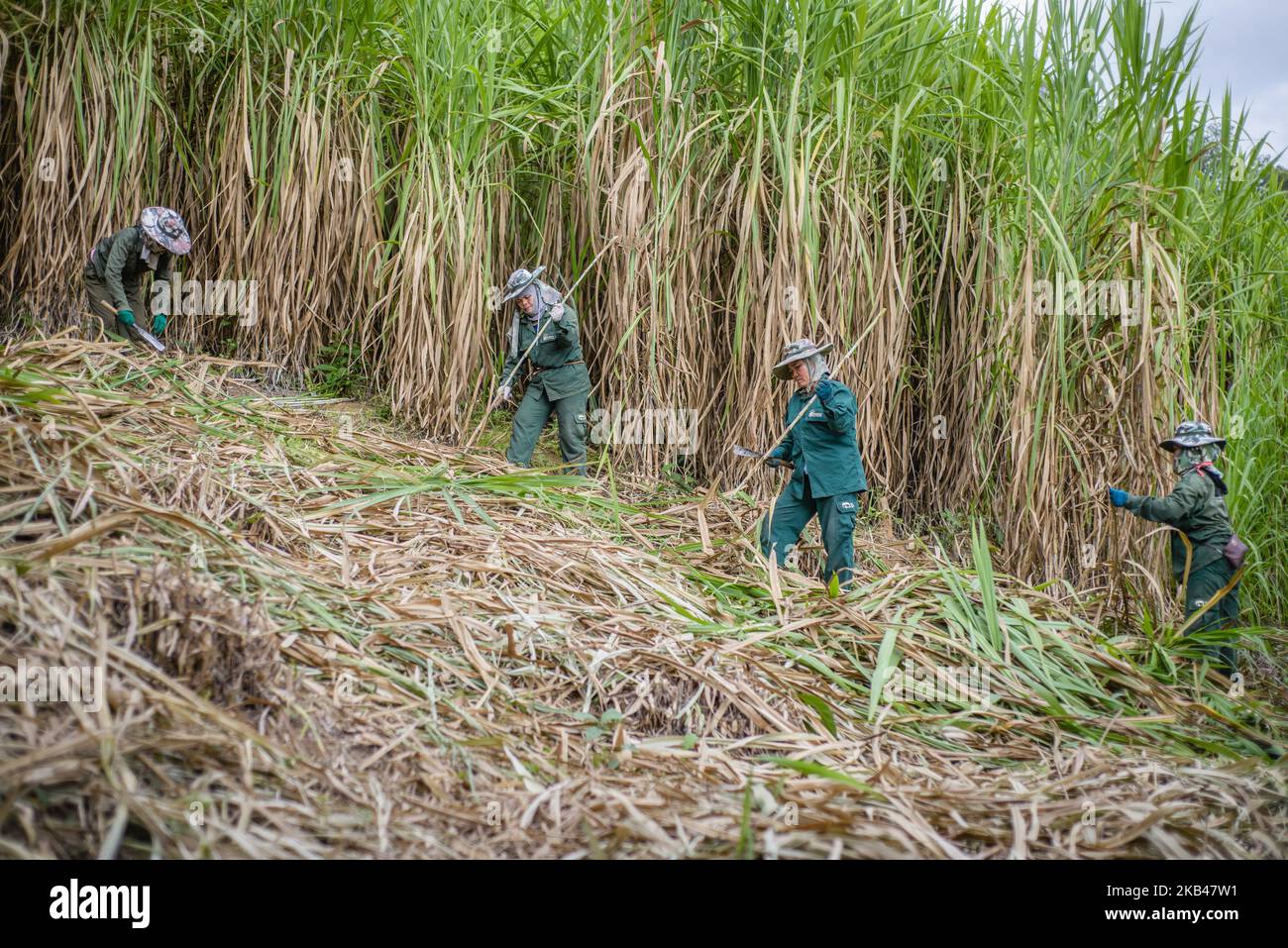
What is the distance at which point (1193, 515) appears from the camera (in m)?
3.53

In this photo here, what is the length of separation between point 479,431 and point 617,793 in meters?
2.51

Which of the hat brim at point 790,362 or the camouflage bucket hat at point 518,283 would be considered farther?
the camouflage bucket hat at point 518,283

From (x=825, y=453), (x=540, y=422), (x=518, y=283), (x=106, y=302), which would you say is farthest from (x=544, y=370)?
(x=106, y=302)

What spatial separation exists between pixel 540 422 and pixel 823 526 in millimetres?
1550

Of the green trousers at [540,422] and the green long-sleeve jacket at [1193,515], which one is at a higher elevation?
the green trousers at [540,422]

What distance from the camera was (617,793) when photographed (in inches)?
73.5

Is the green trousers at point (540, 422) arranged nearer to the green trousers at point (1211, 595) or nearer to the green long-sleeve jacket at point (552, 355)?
the green long-sleeve jacket at point (552, 355)

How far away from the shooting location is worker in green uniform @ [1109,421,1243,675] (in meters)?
3.41

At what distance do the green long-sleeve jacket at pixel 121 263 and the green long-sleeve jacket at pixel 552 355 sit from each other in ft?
6.14

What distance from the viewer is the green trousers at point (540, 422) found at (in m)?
4.31

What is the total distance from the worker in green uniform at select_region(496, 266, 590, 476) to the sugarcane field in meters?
0.02

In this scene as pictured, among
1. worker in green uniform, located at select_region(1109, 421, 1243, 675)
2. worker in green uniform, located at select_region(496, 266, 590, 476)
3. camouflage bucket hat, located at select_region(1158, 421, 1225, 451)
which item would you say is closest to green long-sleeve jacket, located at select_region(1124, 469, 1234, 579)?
worker in green uniform, located at select_region(1109, 421, 1243, 675)

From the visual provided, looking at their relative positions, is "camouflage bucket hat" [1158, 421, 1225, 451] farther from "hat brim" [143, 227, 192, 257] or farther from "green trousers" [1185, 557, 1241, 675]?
"hat brim" [143, 227, 192, 257]

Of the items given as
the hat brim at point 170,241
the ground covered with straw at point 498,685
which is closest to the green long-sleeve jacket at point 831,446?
the ground covered with straw at point 498,685
